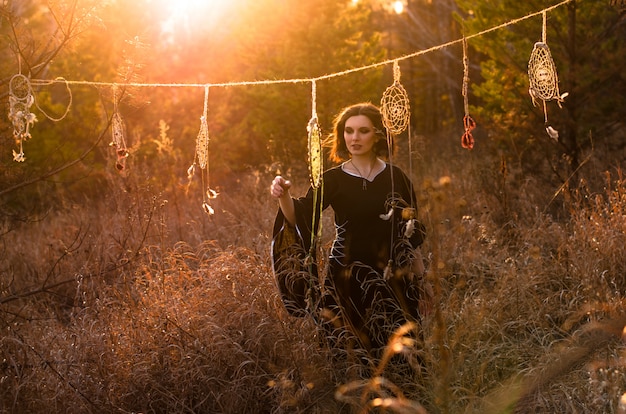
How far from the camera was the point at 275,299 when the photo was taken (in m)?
4.58

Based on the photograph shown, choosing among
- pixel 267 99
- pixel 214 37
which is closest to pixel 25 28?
pixel 267 99

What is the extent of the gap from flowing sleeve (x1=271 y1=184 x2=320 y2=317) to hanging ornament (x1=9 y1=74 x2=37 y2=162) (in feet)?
4.52

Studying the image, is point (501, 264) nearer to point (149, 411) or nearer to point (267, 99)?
point (149, 411)

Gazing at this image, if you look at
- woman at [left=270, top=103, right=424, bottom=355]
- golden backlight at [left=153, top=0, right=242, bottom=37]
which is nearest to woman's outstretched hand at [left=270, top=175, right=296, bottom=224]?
woman at [left=270, top=103, right=424, bottom=355]

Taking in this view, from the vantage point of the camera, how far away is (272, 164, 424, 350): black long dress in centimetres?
420

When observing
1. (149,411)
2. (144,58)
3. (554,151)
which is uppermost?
(144,58)

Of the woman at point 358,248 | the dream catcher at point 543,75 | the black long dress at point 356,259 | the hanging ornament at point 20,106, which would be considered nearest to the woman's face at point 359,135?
the woman at point 358,248

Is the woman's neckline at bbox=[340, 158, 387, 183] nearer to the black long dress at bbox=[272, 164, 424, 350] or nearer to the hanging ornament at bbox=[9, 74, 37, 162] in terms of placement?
the black long dress at bbox=[272, 164, 424, 350]

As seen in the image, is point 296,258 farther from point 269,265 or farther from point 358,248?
point 269,265

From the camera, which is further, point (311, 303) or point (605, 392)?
point (311, 303)

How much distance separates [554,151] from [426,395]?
5.38 meters

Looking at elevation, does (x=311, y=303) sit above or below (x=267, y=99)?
below

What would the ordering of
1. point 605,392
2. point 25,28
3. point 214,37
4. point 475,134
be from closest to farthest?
point 605,392 < point 25,28 < point 475,134 < point 214,37

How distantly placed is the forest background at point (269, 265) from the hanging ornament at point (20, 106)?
0.09 meters
